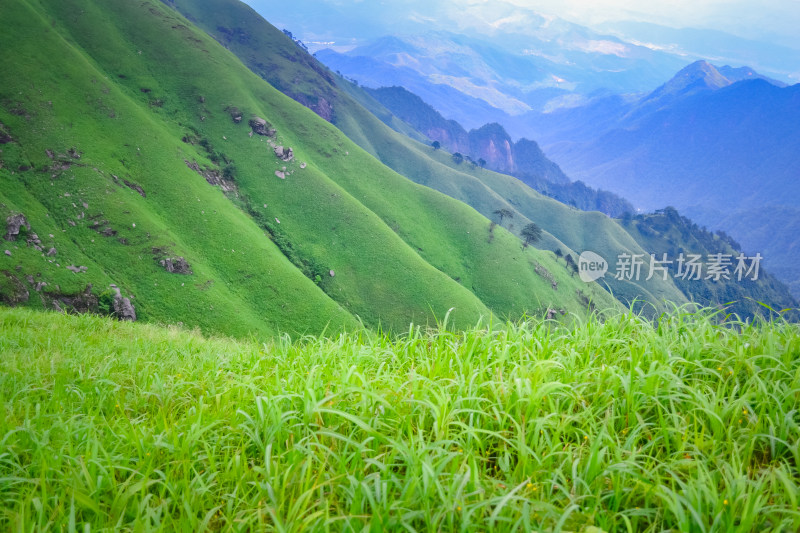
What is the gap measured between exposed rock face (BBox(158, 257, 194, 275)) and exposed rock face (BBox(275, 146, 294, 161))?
181 ft

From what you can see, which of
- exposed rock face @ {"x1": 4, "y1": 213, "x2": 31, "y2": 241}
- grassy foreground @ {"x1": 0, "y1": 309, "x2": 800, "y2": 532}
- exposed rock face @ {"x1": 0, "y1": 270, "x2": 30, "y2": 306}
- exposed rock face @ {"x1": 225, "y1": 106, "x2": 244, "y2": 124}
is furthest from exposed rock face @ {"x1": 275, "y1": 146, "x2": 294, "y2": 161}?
grassy foreground @ {"x1": 0, "y1": 309, "x2": 800, "y2": 532}

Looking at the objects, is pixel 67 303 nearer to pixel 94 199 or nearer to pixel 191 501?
pixel 94 199

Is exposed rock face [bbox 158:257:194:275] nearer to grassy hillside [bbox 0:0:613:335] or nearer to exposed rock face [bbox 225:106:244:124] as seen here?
grassy hillside [bbox 0:0:613:335]

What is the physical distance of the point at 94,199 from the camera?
3061 inches

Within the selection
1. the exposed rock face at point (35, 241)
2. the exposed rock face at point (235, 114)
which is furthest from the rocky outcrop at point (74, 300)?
the exposed rock face at point (235, 114)

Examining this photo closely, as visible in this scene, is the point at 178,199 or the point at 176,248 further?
the point at 178,199

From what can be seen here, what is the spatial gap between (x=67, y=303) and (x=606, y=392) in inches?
3148

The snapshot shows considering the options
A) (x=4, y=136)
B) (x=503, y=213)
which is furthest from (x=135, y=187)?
(x=503, y=213)

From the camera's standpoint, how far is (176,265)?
249 ft

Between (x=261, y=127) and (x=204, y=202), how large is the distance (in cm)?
4716

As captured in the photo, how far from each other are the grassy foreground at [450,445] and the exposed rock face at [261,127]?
136 metres

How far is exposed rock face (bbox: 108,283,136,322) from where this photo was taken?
64.6 metres

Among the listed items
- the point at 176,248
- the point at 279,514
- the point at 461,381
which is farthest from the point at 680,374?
the point at 176,248

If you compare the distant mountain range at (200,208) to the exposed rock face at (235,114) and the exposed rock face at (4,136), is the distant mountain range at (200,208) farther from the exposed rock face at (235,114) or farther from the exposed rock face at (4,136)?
the exposed rock face at (235,114)
